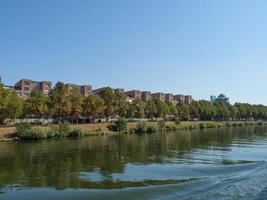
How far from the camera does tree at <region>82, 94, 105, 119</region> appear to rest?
413ft

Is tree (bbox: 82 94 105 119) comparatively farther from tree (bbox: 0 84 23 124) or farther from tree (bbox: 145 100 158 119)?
tree (bbox: 145 100 158 119)

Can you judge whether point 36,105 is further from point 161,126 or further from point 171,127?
point 171,127

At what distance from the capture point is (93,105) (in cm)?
12544

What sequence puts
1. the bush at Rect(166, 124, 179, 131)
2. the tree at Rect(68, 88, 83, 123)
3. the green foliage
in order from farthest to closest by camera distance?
the bush at Rect(166, 124, 179, 131) → the green foliage → the tree at Rect(68, 88, 83, 123)

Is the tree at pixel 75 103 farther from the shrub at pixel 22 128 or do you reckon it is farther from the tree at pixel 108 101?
the shrub at pixel 22 128

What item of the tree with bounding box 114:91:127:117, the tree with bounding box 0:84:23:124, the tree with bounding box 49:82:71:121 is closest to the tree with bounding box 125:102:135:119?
the tree with bounding box 114:91:127:117

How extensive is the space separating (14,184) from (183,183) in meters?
13.5

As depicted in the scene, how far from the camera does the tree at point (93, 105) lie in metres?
126

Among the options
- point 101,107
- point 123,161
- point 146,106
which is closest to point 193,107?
point 146,106

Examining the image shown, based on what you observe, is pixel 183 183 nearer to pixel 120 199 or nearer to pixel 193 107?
pixel 120 199

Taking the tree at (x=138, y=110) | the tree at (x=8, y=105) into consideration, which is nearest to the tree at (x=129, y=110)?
the tree at (x=138, y=110)

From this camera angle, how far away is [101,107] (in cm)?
12838

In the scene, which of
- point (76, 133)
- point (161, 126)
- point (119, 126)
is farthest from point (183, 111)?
point (76, 133)

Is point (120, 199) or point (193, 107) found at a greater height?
point (193, 107)
